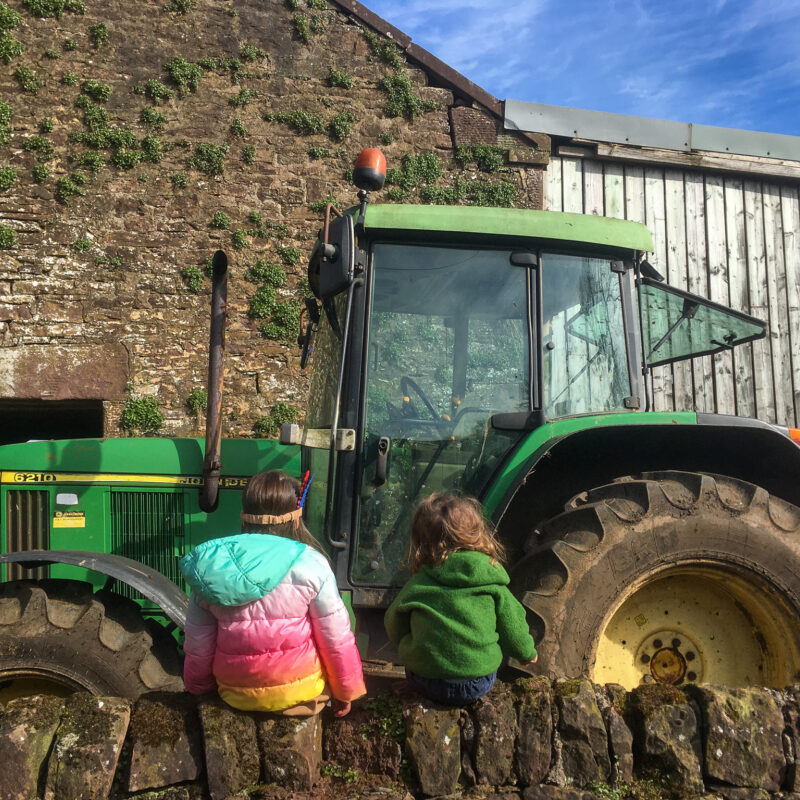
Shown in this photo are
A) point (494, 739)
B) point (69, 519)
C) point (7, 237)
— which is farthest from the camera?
point (7, 237)

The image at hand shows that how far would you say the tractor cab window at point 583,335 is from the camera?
3.37 metres

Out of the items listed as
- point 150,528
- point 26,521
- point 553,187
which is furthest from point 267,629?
point 553,187

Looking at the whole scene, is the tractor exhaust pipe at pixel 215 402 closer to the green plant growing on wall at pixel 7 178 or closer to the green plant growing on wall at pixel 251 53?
the green plant growing on wall at pixel 7 178

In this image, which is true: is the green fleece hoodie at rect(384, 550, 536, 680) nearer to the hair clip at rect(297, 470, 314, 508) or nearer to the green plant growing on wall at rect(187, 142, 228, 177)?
the hair clip at rect(297, 470, 314, 508)

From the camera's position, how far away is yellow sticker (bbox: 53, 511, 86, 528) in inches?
154

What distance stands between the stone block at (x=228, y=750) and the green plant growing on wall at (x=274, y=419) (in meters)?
5.21

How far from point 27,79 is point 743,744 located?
8090 mm

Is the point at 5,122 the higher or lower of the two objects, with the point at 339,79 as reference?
lower

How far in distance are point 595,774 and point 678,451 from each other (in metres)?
1.57

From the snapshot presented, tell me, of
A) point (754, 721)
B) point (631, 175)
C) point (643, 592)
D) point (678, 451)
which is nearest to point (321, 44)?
point (631, 175)

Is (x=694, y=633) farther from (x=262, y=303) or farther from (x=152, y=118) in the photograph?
(x=152, y=118)

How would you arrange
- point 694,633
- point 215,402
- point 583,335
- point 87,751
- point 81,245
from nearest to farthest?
1. point 87,751
2. point 694,633
3. point 583,335
4. point 215,402
5. point 81,245

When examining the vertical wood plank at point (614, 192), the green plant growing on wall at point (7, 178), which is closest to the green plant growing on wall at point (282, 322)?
the green plant growing on wall at point (7, 178)

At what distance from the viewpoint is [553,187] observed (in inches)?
310
